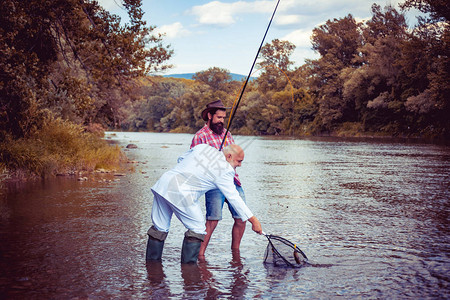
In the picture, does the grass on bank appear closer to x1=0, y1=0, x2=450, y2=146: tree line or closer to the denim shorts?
x1=0, y1=0, x2=450, y2=146: tree line

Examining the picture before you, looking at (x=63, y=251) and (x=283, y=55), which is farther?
(x=283, y=55)

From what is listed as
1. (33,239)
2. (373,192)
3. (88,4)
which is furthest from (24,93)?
(373,192)

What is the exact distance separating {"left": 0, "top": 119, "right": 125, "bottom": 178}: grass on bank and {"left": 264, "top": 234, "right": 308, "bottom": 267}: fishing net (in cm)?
930

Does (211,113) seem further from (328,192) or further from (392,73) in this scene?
(392,73)

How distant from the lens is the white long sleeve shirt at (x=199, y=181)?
554 centimetres

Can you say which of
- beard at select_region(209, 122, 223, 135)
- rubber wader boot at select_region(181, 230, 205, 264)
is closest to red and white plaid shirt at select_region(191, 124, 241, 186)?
beard at select_region(209, 122, 223, 135)

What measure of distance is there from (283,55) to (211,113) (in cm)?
10393

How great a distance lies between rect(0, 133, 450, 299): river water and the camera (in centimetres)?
518

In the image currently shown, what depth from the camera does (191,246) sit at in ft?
19.0

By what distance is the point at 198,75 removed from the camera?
147375 millimetres

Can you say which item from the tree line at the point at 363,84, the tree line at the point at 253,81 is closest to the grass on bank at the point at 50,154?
the tree line at the point at 253,81

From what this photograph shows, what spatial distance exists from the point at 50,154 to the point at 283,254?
11.2 meters

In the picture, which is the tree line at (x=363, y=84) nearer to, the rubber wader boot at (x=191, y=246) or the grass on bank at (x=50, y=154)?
the grass on bank at (x=50, y=154)

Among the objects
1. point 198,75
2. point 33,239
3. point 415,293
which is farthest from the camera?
point 198,75
